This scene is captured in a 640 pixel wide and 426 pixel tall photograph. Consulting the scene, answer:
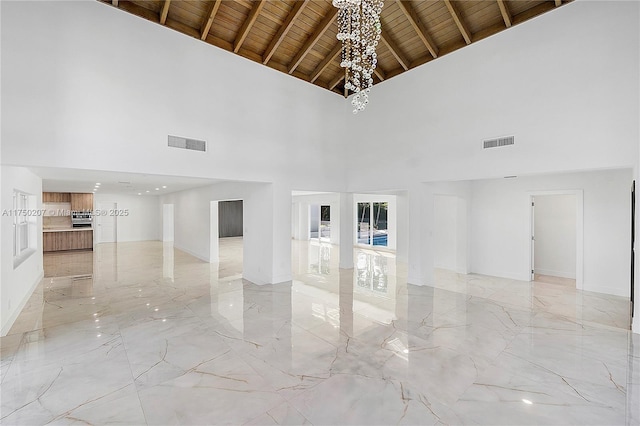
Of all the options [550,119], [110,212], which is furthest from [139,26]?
[110,212]

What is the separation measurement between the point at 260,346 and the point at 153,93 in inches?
176

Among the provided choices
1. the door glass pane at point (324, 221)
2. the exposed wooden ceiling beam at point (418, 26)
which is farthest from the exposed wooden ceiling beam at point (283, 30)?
the door glass pane at point (324, 221)

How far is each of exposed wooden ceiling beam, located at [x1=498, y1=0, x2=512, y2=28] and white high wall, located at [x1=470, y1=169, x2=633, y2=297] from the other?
3513mm

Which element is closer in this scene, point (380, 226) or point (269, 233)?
point (269, 233)

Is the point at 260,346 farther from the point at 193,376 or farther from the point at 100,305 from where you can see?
the point at 100,305

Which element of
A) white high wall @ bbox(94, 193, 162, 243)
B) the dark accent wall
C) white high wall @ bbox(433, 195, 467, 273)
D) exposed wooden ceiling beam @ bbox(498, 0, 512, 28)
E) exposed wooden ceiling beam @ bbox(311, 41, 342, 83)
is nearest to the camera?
exposed wooden ceiling beam @ bbox(498, 0, 512, 28)

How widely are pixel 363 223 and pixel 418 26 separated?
8.80 metres

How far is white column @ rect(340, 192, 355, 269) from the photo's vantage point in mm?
8555

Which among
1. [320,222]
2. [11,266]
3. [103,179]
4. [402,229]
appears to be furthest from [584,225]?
[103,179]

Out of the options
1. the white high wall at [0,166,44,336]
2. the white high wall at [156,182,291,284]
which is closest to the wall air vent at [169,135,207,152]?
the white high wall at [156,182,291,284]

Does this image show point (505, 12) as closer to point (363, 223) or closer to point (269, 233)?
point (269, 233)

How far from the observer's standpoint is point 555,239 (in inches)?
309

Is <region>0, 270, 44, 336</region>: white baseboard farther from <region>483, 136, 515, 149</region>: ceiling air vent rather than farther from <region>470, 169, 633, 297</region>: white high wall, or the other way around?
<region>470, 169, 633, 297</region>: white high wall

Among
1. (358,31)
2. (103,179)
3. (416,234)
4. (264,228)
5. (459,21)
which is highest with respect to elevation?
(459,21)
